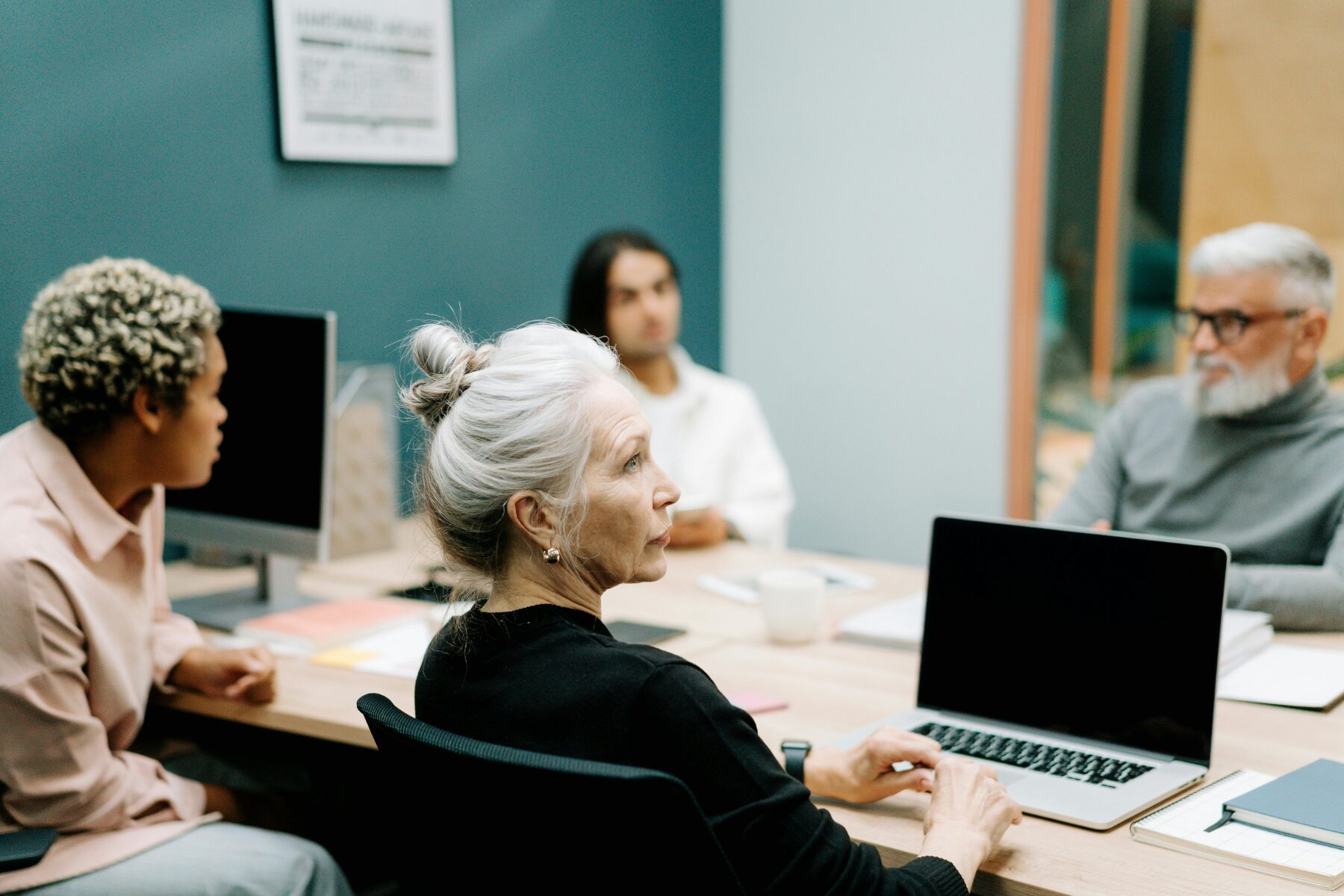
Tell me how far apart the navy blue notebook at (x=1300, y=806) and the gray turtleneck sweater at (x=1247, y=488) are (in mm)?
668

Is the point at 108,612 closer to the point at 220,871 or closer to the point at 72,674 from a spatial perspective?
the point at 72,674

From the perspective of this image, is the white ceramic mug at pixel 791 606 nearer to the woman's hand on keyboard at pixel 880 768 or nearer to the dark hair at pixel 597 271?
the woman's hand on keyboard at pixel 880 768

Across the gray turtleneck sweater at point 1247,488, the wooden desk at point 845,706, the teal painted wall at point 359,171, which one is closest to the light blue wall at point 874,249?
the teal painted wall at point 359,171

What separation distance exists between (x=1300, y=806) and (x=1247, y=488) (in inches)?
43.9

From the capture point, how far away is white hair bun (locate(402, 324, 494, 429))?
A: 4.40 ft

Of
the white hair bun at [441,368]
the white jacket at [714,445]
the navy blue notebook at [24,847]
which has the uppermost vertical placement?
the white hair bun at [441,368]

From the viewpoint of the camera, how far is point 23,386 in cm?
180

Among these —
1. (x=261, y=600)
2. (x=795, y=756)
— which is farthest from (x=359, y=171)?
(x=795, y=756)

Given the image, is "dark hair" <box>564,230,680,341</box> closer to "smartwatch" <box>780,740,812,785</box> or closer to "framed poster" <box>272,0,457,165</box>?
"framed poster" <box>272,0,457,165</box>

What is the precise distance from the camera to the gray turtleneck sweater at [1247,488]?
208cm

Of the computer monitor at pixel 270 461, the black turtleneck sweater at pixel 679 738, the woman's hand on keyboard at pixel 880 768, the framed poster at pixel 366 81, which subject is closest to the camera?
the black turtleneck sweater at pixel 679 738

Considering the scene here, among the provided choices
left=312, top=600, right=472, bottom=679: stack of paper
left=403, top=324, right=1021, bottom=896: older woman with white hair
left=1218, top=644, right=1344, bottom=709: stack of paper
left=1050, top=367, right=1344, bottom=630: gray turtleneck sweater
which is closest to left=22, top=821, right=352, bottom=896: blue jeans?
left=312, top=600, right=472, bottom=679: stack of paper

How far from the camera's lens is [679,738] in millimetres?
1151

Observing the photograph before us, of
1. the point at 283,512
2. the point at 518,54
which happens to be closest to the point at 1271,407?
the point at 283,512
